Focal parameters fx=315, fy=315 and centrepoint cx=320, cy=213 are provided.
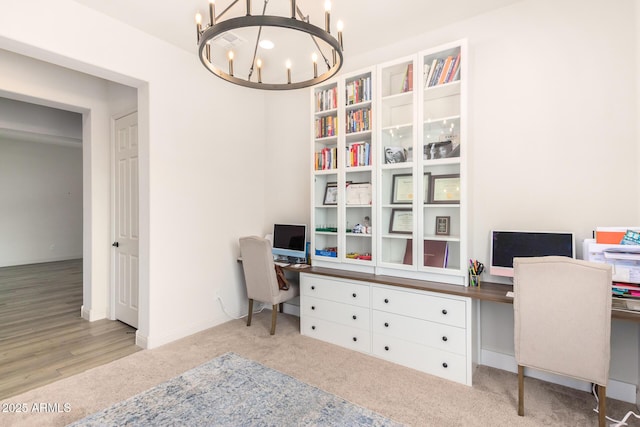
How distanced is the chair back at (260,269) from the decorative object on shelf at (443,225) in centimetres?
166

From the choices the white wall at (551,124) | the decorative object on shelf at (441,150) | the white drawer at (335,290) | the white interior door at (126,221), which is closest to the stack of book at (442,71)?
the white wall at (551,124)

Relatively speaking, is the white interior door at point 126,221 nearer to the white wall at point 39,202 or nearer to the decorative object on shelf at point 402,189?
the decorative object on shelf at point 402,189

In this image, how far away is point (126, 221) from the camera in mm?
3623

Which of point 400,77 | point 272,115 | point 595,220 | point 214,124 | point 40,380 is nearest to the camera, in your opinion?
point 595,220

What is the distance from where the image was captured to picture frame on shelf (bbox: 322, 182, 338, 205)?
3.44m

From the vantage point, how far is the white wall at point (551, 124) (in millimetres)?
2209

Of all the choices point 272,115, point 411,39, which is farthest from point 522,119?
point 272,115

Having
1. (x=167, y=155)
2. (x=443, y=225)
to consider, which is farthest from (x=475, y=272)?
(x=167, y=155)

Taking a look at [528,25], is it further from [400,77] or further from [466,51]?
[400,77]

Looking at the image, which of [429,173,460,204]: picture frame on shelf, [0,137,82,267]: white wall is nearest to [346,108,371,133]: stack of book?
[429,173,460,204]: picture frame on shelf

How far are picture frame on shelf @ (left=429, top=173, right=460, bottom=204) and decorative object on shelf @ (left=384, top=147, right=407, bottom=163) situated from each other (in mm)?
333

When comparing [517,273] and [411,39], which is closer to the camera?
[517,273]

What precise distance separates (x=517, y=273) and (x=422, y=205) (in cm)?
92

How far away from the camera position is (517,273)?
2.04 metres
